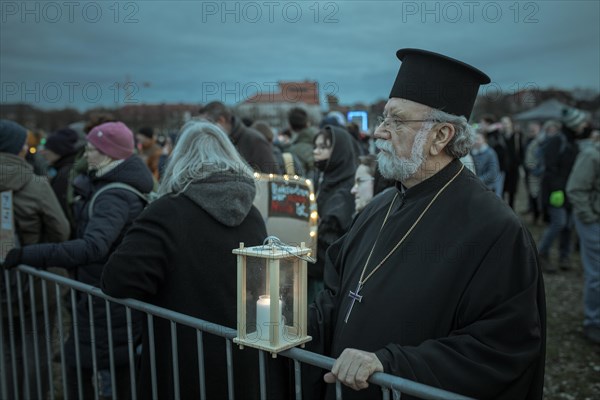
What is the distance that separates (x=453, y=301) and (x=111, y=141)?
8.73 ft

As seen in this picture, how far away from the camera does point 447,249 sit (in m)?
2.09

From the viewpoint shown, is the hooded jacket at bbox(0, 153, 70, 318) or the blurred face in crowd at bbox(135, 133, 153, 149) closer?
the hooded jacket at bbox(0, 153, 70, 318)

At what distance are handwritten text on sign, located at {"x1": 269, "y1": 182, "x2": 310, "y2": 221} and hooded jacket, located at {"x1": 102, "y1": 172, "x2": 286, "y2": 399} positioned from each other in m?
1.88

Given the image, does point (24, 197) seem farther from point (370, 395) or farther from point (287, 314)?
point (370, 395)

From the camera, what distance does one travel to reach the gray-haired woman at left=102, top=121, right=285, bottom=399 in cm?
262

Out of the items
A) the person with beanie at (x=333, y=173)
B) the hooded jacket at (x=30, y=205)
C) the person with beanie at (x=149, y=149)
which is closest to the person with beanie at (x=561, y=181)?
the person with beanie at (x=333, y=173)

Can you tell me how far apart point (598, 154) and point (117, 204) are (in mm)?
4634

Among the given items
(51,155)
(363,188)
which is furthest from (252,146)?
(363,188)

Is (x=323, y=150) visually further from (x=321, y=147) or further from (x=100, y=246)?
(x=100, y=246)

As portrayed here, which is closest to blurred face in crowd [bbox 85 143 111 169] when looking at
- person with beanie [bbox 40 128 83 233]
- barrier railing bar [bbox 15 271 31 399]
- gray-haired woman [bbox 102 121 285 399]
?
barrier railing bar [bbox 15 271 31 399]

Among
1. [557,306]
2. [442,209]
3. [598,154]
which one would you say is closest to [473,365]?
[442,209]

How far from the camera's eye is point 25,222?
12.6ft

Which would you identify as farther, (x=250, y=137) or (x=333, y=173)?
(x=250, y=137)

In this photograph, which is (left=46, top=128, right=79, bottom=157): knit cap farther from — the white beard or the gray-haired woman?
the white beard
